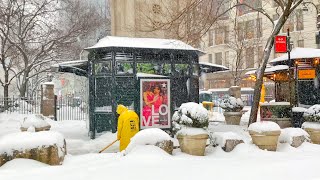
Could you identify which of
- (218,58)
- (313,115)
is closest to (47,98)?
(313,115)

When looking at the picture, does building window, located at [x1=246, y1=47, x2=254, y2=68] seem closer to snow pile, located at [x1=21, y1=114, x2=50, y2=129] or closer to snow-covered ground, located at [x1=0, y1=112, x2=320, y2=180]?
snow pile, located at [x1=21, y1=114, x2=50, y2=129]

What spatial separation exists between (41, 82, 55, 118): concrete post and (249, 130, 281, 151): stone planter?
1507 cm

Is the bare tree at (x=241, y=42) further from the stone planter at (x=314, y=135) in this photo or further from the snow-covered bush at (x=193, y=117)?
the snow-covered bush at (x=193, y=117)

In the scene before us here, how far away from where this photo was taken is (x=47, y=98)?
2064 cm

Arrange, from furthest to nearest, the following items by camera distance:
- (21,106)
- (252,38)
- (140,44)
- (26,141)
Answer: (252,38)
(21,106)
(140,44)
(26,141)

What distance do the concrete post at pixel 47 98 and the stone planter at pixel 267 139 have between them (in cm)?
1507

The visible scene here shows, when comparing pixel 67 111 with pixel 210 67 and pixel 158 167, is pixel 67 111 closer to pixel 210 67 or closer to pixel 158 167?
pixel 210 67

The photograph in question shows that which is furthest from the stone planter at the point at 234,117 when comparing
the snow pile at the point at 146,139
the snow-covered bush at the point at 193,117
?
the snow pile at the point at 146,139

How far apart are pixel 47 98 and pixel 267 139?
50.7ft

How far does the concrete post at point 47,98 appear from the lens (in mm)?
20625

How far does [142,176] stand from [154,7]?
1200cm

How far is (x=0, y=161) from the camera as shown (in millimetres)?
6555

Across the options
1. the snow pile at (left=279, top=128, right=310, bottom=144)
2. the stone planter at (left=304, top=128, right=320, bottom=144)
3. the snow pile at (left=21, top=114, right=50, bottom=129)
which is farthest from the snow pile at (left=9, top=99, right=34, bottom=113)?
the stone planter at (left=304, top=128, right=320, bottom=144)

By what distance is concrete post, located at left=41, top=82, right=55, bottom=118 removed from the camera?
67.7 ft
